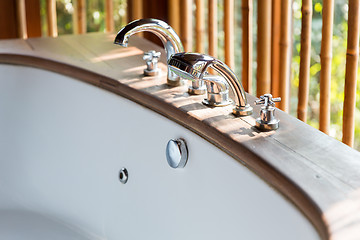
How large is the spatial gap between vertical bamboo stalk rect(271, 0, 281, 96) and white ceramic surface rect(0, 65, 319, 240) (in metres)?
0.50

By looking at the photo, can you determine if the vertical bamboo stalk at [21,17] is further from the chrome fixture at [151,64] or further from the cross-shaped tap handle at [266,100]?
the cross-shaped tap handle at [266,100]

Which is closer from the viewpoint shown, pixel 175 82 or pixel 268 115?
pixel 268 115

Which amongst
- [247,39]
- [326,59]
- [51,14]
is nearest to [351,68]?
[326,59]

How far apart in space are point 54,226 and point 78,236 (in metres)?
0.09

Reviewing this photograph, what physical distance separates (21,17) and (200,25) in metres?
0.64

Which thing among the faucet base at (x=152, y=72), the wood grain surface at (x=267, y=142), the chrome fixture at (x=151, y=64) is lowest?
the wood grain surface at (x=267, y=142)

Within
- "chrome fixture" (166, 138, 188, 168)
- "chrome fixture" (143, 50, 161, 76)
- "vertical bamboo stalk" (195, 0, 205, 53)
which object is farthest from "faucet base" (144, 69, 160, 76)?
"vertical bamboo stalk" (195, 0, 205, 53)

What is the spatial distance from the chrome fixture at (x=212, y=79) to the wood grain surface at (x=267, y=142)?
0.07 ft

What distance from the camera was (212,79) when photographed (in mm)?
1043

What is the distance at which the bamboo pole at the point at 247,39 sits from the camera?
5.20 feet

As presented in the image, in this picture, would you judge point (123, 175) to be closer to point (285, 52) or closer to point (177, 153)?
point (177, 153)

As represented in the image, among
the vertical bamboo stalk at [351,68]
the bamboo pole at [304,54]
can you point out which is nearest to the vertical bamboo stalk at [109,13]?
the bamboo pole at [304,54]

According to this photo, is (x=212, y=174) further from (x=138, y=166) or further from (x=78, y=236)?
(x=78, y=236)

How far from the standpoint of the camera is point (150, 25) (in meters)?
1.16
